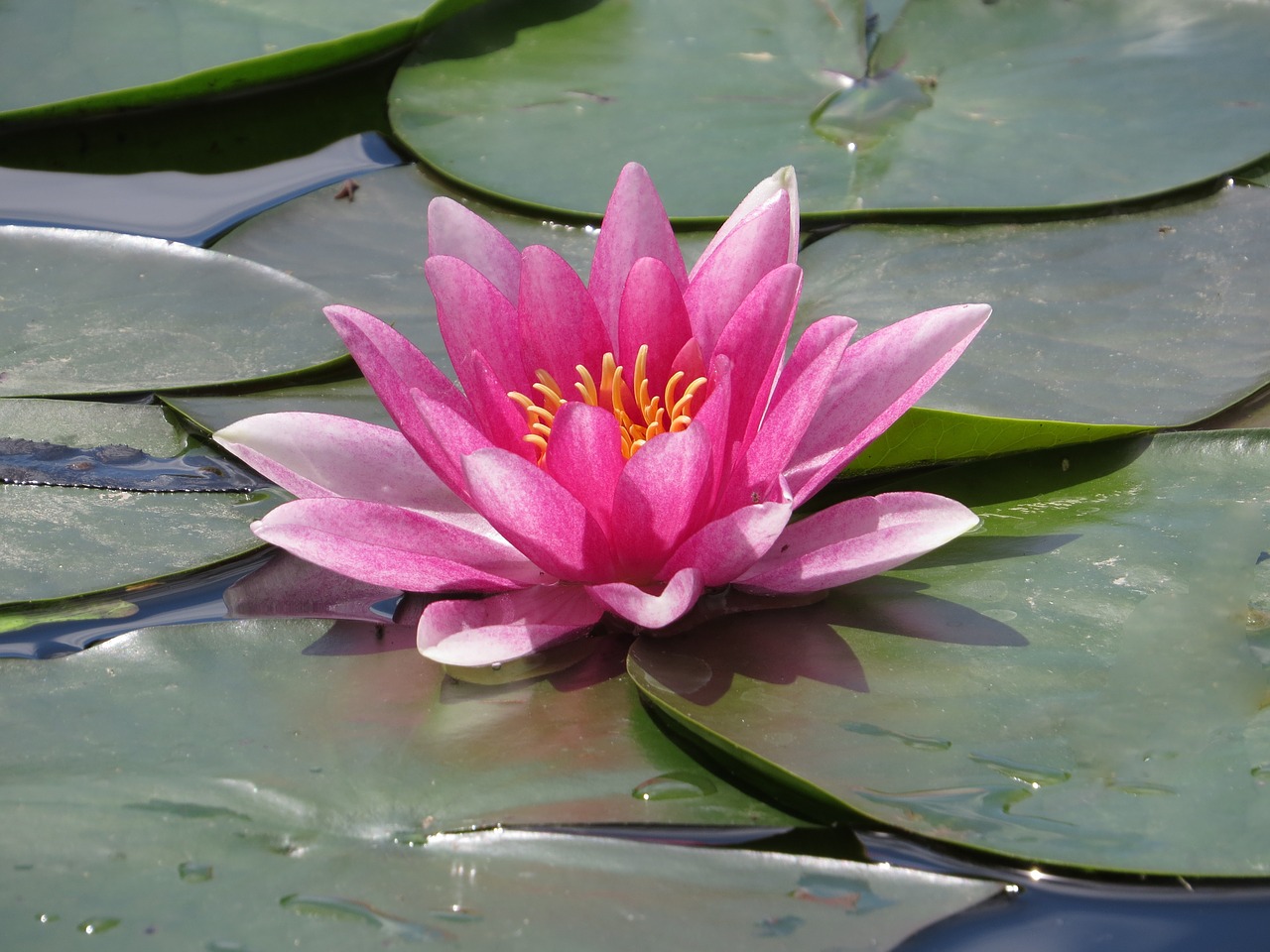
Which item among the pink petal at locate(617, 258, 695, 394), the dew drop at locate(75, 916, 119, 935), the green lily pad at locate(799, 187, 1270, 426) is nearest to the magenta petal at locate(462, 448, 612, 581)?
the pink petal at locate(617, 258, 695, 394)

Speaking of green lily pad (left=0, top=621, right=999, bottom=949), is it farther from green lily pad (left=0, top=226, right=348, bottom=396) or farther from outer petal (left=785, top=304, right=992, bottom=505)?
green lily pad (left=0, top=226, right=348, bottom=396)

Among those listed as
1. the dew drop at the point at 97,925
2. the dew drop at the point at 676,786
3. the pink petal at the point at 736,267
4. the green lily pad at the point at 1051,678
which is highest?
the pink petal at the point at 736,267

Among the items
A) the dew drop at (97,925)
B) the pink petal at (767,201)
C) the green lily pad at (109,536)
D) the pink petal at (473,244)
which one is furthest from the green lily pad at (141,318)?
the dew drop at (97,925)

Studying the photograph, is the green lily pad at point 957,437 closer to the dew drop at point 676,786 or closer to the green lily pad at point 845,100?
the dew drop at point 676,786

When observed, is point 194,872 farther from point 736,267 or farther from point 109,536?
point 736,267

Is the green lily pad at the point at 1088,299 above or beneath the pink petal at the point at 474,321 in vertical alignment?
beneath

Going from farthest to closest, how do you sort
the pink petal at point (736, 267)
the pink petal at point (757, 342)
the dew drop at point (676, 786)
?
the pink petal at point (736, 267) < the pink petal at point (757, 342) < the dew drop at point (676, 786)

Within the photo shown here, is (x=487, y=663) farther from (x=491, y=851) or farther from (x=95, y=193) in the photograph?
(x=95, y=193)
